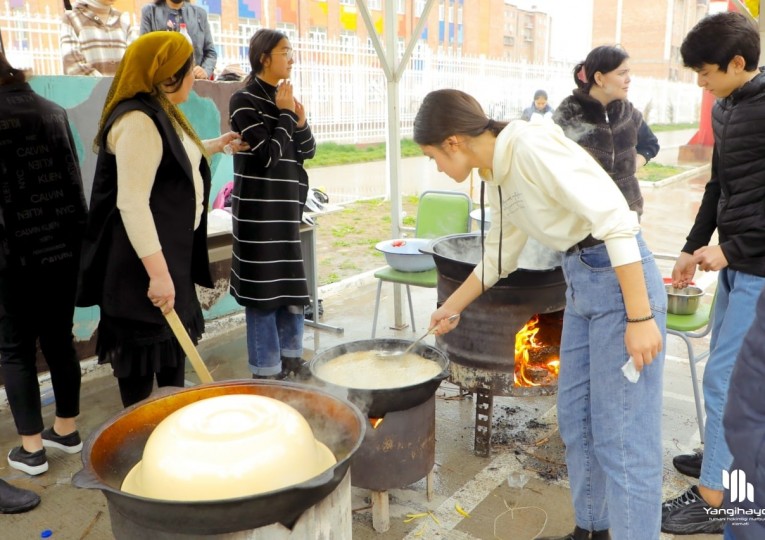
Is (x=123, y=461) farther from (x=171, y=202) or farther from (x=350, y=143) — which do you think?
(x=350, y=143)

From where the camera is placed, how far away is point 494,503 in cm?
324

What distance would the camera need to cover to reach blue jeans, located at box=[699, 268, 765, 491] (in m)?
2.72

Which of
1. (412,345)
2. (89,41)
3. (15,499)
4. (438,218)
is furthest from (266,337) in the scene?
(89,41)

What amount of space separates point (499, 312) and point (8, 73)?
2.77 meters

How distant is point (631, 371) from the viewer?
2.19m

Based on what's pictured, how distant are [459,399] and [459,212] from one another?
1.72 metres

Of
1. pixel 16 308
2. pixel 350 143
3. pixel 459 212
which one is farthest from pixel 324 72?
pixel 16 308

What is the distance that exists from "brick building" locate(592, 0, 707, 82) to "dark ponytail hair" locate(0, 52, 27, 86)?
46388mm

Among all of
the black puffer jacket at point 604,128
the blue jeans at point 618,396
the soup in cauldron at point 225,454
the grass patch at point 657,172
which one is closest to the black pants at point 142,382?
the soup in cauldron at point 225,454

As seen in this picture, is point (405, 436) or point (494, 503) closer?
point (405, 436)

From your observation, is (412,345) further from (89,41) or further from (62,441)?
(89,41)

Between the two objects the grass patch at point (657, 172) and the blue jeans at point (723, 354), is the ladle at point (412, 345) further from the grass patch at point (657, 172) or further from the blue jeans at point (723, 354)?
the grass patch at point (657, 172)

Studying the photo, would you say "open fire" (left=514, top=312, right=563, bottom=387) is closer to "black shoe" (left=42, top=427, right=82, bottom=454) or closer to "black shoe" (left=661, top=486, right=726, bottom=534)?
"black shoe" (left=661, top=486, right=726, bottom=534)

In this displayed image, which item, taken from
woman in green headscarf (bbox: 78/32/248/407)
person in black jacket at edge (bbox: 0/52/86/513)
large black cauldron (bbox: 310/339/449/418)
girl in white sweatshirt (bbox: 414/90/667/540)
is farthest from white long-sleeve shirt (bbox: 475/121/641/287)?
person in black jacket at edge (bbox: 0/52/86/513)
